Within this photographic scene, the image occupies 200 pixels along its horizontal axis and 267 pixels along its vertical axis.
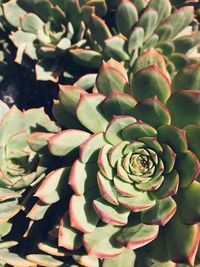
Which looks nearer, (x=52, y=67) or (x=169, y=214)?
(x=169, y=214)

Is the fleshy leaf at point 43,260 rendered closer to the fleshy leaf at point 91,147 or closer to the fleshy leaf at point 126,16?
the fleshy leaf at point 91,147

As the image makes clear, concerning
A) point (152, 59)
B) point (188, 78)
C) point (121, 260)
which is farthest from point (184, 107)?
point (121, 260)

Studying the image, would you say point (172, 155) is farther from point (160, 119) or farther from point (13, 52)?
point (13, 52)

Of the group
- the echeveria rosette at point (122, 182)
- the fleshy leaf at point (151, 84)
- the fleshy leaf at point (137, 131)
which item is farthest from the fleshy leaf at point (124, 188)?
the fleshy leaf at point (151, 84)

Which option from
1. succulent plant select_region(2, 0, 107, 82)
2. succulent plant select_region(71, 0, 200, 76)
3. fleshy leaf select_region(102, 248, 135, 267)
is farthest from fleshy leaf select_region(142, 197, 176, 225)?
succulent plant select_region(2, 0, 107, 82)

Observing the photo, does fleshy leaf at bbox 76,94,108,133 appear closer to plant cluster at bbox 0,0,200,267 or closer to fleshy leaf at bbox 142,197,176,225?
plant cluster at bbox 0,0,200,267

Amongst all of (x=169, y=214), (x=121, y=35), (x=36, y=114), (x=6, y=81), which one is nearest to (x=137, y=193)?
(x=169, y=214)
